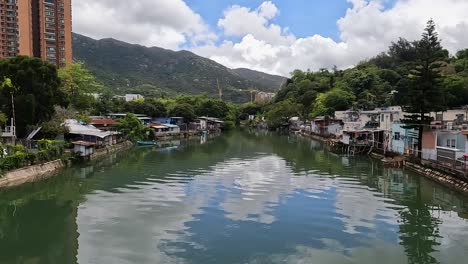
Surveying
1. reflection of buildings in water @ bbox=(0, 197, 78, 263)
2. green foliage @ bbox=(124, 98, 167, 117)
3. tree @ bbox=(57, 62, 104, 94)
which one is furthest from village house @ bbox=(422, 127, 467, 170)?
green foliage @ bbox=(124, 98, 167, 117)

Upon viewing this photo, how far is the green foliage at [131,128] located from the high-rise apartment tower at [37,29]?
28.8m

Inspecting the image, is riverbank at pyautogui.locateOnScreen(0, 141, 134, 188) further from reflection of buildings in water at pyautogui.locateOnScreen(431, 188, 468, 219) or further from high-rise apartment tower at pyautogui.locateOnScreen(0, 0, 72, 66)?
high-rise apartment tower at pyautogui.locateOnScreen(0, 0, 72, 66)

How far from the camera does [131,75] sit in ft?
473

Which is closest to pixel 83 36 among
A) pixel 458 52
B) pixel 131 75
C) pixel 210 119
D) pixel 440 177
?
pixel 131 75

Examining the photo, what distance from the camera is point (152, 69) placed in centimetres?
16025

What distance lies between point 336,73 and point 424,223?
308 ft

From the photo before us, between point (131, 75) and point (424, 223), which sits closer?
point (424, 223)

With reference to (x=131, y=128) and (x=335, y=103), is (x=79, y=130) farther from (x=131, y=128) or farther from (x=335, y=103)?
(x=335, y=103)

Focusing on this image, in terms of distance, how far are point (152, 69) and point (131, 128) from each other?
4556 inches

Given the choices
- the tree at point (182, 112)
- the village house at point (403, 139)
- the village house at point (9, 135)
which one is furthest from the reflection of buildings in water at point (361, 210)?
the tree at point (182, 112)

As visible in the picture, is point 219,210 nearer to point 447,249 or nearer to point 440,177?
point 447,249

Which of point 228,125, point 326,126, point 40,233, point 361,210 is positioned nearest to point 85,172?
point 40,233

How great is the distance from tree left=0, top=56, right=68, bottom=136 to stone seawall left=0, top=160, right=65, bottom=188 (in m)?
4.82

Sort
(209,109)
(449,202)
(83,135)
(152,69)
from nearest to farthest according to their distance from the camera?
(449,202)
(83,135)
(209,109)
(152,69)
